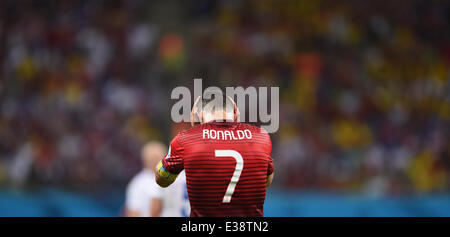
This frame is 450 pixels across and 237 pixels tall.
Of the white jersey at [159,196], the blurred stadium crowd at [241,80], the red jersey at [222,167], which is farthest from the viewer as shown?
the blurred stadium crowd at [241,80]

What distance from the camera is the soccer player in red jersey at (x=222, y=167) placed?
128 inches

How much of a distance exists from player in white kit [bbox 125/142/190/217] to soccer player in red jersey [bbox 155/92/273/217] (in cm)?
196

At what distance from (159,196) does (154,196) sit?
0.12 m

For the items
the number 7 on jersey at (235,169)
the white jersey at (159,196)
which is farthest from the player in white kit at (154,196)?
the number 7 on jersey at (235,169)

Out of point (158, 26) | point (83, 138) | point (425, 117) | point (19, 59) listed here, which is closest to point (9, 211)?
point (83, 138)

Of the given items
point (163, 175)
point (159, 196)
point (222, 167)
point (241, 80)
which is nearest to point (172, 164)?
point (163, 175)

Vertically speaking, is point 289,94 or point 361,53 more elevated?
point 361,53

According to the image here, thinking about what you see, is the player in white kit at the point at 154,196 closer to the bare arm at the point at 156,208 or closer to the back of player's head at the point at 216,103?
the bare arm at the point at 156,208

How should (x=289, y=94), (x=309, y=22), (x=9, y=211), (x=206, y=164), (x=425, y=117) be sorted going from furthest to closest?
1. (x=309, y=22)
2. (x=289, y=94)
3. (x=425, y=117)
4. (x=9, y=211)
5. (x=206, y=164)

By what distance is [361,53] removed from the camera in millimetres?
11148

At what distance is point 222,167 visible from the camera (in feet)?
10.6

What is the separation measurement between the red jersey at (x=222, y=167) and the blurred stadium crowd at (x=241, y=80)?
6244 millimetres

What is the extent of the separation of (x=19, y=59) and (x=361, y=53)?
700 cm

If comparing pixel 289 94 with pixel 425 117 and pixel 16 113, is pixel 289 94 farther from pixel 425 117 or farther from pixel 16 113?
pixel 16 113
